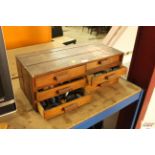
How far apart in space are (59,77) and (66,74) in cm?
4

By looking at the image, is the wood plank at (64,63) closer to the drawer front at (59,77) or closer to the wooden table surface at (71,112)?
the drawer front at (59,77)

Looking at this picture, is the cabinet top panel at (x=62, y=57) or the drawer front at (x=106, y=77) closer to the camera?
the cabinet top panel at (x=62, y=57)

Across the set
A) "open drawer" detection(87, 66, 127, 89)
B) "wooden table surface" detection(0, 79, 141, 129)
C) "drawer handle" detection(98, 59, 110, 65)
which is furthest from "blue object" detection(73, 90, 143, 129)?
"drawer handle" detection(98, 59, 110, 65)

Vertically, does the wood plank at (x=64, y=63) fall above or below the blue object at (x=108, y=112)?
above

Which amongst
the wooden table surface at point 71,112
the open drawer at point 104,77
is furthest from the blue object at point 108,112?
the open drawer at point 104,77

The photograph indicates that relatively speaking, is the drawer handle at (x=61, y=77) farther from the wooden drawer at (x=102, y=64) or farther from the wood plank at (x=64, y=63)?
the wooden drawer at (x=102, y=64)

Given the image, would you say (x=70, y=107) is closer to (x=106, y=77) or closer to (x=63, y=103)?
(x=63, y=103)

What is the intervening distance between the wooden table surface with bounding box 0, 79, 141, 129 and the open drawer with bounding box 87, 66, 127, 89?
0.05 m

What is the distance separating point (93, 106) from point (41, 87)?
33 centimetres

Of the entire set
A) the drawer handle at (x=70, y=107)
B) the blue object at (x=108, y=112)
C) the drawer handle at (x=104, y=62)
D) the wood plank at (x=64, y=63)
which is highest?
the wood plank at (x=64, y=63)

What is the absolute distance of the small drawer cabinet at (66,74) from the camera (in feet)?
3.12

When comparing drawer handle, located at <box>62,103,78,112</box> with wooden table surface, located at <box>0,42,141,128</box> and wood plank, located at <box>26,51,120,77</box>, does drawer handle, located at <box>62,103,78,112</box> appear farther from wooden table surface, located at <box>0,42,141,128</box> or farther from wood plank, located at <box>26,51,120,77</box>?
wood plank, located at <box>26,51,120,77</box>
